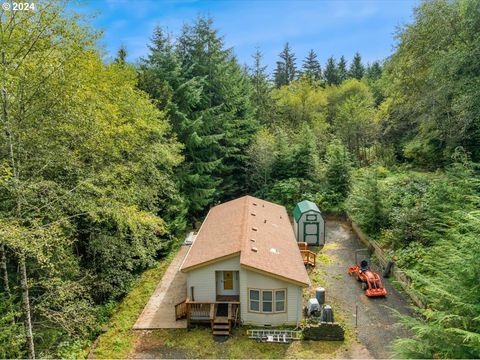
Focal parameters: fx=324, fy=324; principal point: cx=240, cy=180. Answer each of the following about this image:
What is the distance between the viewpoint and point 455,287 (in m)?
7.62

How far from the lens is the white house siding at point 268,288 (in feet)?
39.5

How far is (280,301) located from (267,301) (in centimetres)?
49

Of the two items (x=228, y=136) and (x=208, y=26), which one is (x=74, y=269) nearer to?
(x=228, y=136)

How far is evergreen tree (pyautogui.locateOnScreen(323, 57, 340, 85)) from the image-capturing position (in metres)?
55.2

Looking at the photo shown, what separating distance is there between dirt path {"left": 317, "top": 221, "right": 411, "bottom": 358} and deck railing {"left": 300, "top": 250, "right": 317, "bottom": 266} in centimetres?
38

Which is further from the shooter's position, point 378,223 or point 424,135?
point 424,135

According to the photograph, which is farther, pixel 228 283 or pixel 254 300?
pixel 228 283

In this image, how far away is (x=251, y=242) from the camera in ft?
44.5

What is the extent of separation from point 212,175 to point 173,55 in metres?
9.30

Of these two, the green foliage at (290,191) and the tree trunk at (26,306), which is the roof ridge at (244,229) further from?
the green foliage at (290,191)

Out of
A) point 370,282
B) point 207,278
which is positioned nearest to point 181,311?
point 207,278

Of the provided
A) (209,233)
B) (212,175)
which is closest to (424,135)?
(212,175)

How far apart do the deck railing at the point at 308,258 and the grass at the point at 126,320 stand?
7420 mm

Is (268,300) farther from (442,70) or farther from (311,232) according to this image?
(442,70)
